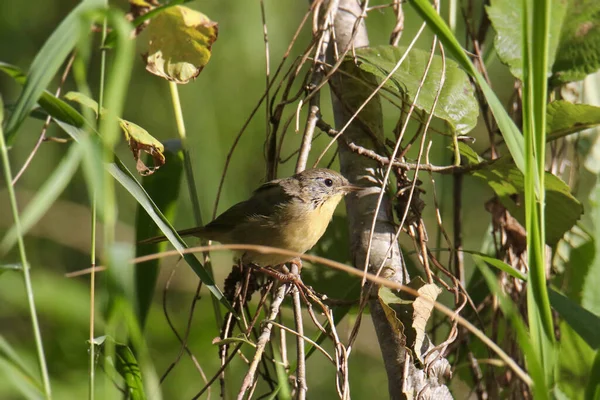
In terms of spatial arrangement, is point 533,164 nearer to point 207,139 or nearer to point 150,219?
point 150,219

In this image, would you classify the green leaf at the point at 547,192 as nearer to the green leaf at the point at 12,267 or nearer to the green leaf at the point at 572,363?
the green leaf at the point at 572,363

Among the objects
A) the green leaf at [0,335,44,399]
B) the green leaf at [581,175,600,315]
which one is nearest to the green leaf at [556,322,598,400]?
the green leaf at [581,175,600,315]

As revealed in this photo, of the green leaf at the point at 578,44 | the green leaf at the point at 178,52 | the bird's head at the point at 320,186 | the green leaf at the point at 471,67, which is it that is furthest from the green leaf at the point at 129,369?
the green leaf at the point at 578,44

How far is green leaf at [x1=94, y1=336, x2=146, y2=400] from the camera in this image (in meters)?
1.85

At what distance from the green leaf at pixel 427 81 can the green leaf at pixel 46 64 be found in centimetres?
96

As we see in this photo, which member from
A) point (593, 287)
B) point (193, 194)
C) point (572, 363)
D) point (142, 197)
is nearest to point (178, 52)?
point (193, 194)

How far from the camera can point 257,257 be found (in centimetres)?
277

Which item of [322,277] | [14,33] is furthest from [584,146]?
[14,33]

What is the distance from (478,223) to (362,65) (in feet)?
10.3

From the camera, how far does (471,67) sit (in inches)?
65.0

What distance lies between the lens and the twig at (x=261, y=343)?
172 centimetres

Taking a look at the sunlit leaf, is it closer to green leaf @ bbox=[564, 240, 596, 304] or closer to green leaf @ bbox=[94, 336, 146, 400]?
green leaf @ bbox=[564, 240, 596, 304]

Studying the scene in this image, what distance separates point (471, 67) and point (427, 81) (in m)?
0.61

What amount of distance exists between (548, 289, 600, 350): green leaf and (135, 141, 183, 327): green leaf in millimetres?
1202
